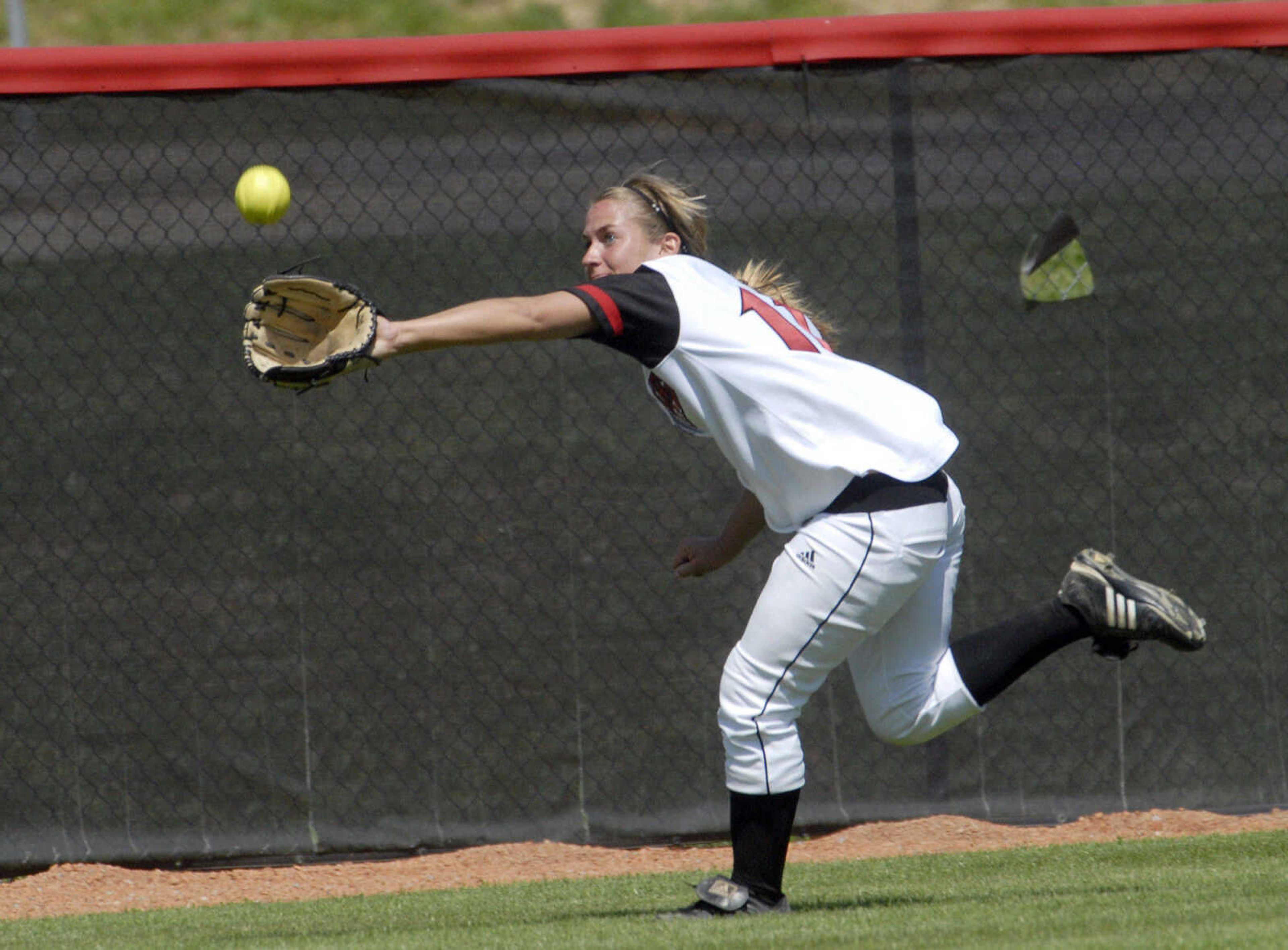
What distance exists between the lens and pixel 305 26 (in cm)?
1361

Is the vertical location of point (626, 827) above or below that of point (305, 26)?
below

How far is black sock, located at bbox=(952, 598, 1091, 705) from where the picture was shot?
3.32m

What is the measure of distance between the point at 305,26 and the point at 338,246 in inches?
371

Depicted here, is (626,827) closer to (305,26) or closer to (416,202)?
(416,202)

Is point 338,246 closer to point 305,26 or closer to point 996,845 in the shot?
point 996,845

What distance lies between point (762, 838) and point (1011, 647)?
737 mm

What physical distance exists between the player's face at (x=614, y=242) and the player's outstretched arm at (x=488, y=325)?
590mm

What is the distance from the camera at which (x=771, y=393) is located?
314cm

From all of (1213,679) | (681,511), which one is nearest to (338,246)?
(681,511)

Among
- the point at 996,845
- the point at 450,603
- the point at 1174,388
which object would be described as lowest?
the point at 996,845

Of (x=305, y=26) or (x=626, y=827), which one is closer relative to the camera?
(x=626, y=827)

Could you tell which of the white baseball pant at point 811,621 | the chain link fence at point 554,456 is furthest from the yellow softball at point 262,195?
the white baseball pant at point 811,621

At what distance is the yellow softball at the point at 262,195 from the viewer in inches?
193

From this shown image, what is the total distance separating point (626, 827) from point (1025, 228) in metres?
2.63
